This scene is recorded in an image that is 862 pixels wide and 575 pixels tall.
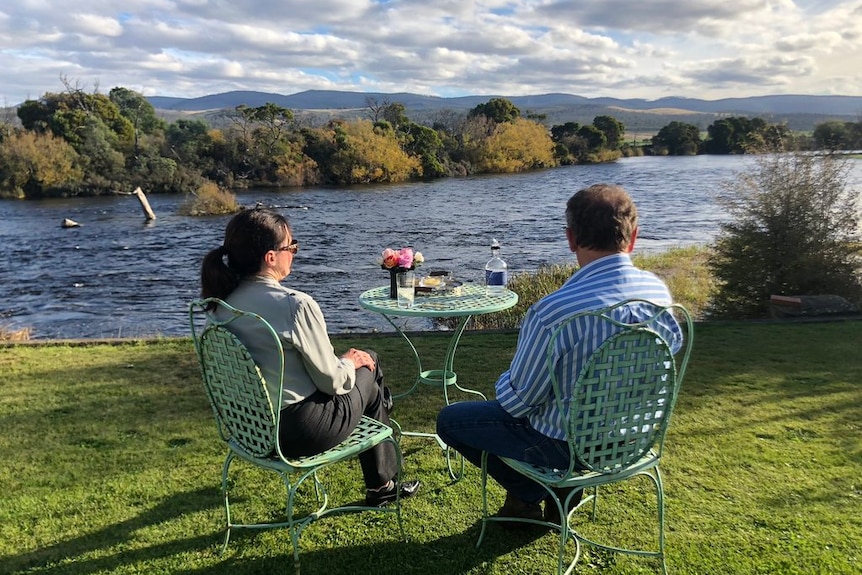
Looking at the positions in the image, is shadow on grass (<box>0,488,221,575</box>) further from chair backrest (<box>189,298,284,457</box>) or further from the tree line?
the tree line

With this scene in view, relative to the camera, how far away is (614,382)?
229 cm

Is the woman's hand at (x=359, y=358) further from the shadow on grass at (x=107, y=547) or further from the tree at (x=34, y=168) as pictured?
the tree at (x=34, y=168)

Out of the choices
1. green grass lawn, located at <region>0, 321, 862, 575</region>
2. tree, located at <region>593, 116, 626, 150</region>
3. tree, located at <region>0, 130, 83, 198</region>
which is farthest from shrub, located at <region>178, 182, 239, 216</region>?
tree, located at <region>593, 116, 626, 150</region>

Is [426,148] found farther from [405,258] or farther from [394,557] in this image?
[394,557]

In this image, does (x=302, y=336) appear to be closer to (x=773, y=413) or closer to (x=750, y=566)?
(x=750, y=566)

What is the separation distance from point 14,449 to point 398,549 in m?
2.81

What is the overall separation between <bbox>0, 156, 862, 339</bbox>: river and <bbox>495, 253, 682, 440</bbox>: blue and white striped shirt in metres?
8.19

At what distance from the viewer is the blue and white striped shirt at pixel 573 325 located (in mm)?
2289

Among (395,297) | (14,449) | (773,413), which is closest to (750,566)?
(773,413)

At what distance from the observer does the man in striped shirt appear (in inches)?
91.0

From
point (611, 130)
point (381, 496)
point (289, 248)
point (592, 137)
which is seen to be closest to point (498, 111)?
point (592, 137)

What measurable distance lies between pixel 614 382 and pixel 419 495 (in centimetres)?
154

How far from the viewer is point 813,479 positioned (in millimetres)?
3525

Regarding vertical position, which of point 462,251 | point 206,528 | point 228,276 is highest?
point 228,276
